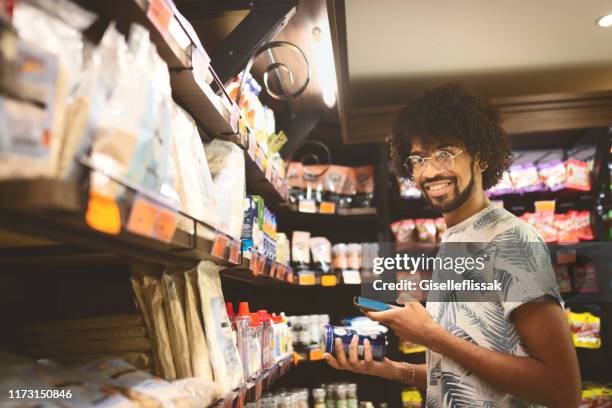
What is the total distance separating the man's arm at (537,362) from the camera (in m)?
1.41

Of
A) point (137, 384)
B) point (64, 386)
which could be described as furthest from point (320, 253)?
point (64, 386)

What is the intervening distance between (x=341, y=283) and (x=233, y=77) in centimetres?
222

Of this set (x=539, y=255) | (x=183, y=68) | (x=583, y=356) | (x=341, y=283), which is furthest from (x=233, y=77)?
(x=583, y=356)

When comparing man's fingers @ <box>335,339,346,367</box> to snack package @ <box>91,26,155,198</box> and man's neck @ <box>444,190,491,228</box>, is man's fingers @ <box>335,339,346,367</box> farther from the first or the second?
snack package @ <box>91,26,155,198</box>

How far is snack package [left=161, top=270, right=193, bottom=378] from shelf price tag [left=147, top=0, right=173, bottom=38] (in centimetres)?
58

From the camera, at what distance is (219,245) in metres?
1.29

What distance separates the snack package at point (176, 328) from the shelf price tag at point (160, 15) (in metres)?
0.58

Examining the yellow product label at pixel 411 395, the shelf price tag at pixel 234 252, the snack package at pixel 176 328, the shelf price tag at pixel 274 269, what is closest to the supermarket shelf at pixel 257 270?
the shelf price tag at pixel 274 269

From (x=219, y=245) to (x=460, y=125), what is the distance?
4.07 ft

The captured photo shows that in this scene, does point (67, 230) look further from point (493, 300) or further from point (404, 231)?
point (404, 231)

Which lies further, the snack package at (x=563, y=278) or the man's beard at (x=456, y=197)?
the snack package at (x=563, y=278)

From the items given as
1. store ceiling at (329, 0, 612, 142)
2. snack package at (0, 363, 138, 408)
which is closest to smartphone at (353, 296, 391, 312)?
snack package at (0, 363, 138, 408)

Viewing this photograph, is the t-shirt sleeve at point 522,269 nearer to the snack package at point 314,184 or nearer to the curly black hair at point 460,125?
the curly black hair at point 460,125

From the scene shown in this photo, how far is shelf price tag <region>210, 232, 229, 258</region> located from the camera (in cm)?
125
